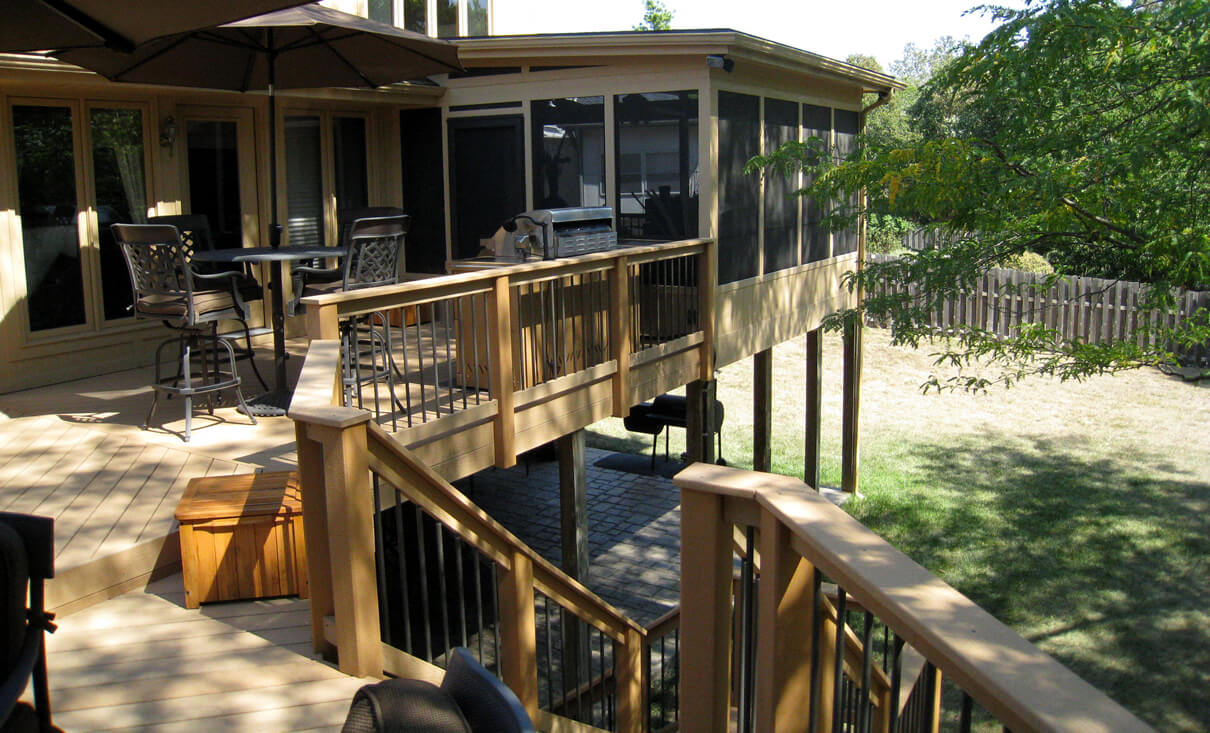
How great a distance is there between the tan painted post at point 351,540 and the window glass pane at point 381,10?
8.22m

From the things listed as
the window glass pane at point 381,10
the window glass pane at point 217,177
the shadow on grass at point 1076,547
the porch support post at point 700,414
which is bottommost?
the shadow on grass at point 1076,547

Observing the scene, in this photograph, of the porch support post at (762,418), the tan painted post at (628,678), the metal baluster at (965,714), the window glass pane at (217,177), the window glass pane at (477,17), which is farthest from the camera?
the porch support post at (762,418)

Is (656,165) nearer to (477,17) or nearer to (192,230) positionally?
(192,230)

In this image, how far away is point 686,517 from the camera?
2.23 m

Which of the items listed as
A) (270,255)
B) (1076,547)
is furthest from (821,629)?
(1076,547)

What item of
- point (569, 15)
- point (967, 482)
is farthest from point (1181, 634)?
point (569, 15)

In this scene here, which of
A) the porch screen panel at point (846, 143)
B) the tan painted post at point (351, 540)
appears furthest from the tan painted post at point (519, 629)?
the porch screen panel at point (846, 143)

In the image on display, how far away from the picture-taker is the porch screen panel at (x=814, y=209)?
1095 cm

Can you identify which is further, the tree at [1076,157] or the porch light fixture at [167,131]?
the porch light fixture at [167,131]

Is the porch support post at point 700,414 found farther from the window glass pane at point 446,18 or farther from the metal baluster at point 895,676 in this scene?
the metal baluster at point 895,676

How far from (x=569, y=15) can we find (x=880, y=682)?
63792 mm

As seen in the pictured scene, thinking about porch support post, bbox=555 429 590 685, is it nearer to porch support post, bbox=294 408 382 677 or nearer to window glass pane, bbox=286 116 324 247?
window glass pane, bbox=286 116 324 247

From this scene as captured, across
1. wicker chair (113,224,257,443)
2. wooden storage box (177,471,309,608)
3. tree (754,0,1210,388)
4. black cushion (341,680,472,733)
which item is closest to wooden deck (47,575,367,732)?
wooden storage box (177,471,309,608)

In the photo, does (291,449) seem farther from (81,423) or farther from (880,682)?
(880,682)
